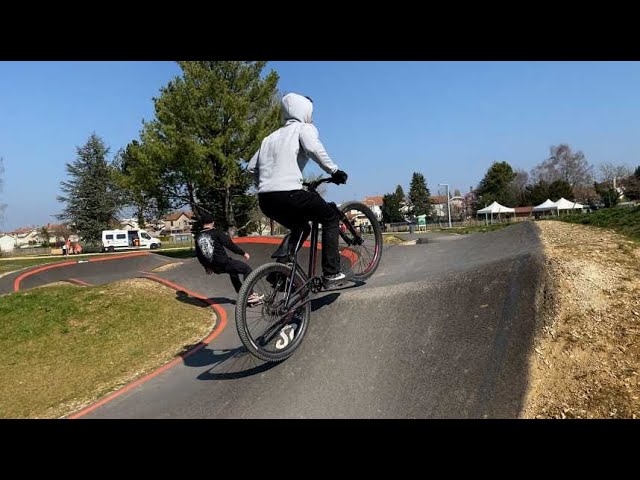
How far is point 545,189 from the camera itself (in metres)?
58.8

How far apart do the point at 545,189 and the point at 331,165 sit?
62494mm

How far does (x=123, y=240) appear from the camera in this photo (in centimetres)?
5394

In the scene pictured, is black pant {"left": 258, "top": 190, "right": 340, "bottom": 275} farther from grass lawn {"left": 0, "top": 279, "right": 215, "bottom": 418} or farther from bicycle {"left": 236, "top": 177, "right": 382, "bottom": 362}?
grass lawn {"left": 0, "top": 279, "right": 215, "bottom": 418}

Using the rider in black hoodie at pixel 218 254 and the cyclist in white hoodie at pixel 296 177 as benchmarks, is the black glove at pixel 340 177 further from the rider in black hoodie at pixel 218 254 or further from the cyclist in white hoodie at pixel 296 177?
the rider in black hoodie at pixel 218 254

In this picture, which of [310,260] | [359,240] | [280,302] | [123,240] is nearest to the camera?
[280,302]

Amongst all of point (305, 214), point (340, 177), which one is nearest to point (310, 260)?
point (305, 214)

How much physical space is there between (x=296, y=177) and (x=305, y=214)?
1.41 feet

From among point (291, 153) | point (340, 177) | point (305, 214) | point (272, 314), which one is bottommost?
point (272, 314)

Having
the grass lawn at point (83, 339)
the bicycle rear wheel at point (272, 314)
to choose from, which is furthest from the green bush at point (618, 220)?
the grass lawn at point (83, 339)

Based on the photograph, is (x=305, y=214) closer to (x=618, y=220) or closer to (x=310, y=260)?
(x=310, y=260)

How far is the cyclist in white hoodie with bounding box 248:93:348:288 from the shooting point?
14.1ft
